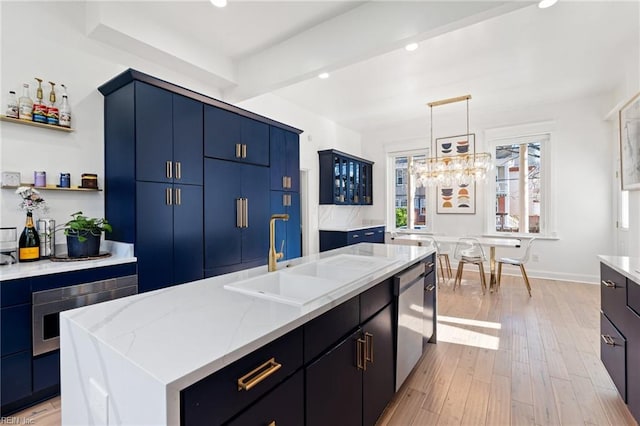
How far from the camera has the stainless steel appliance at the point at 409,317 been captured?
1.86 meters

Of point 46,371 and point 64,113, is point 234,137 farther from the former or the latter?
point 46,371

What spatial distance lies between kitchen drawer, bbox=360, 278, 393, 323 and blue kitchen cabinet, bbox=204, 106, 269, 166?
2.25 meters

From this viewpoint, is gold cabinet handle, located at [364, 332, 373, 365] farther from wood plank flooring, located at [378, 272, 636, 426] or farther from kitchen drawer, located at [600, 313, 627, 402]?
kitchen drawer, located at [600, 313, 627, 402]

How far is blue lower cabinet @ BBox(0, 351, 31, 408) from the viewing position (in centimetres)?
180

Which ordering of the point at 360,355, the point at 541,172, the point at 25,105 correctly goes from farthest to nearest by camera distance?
the point at 541,172 < the point at 25,105 < the point at 360,355

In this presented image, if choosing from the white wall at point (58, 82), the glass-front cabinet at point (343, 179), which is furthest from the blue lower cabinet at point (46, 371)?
the glass-front cabinet at point (343, 179)

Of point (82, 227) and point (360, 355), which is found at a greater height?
point (82, 227)

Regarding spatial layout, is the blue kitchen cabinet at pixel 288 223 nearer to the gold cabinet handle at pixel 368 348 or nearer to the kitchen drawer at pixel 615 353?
the gold cabinet handle at pixel 368 348

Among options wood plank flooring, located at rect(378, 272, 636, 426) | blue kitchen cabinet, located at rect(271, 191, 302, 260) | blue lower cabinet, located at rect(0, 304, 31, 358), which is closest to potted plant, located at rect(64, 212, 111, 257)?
blue lower cabinet, located at rect(0, 304, 31, 358)

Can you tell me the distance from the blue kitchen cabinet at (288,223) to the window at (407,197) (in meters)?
3.18

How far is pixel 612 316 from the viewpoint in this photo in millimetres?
1916

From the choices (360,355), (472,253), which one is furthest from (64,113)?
(472,253)

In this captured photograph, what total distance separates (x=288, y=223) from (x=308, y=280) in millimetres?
2489

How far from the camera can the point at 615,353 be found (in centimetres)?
186
